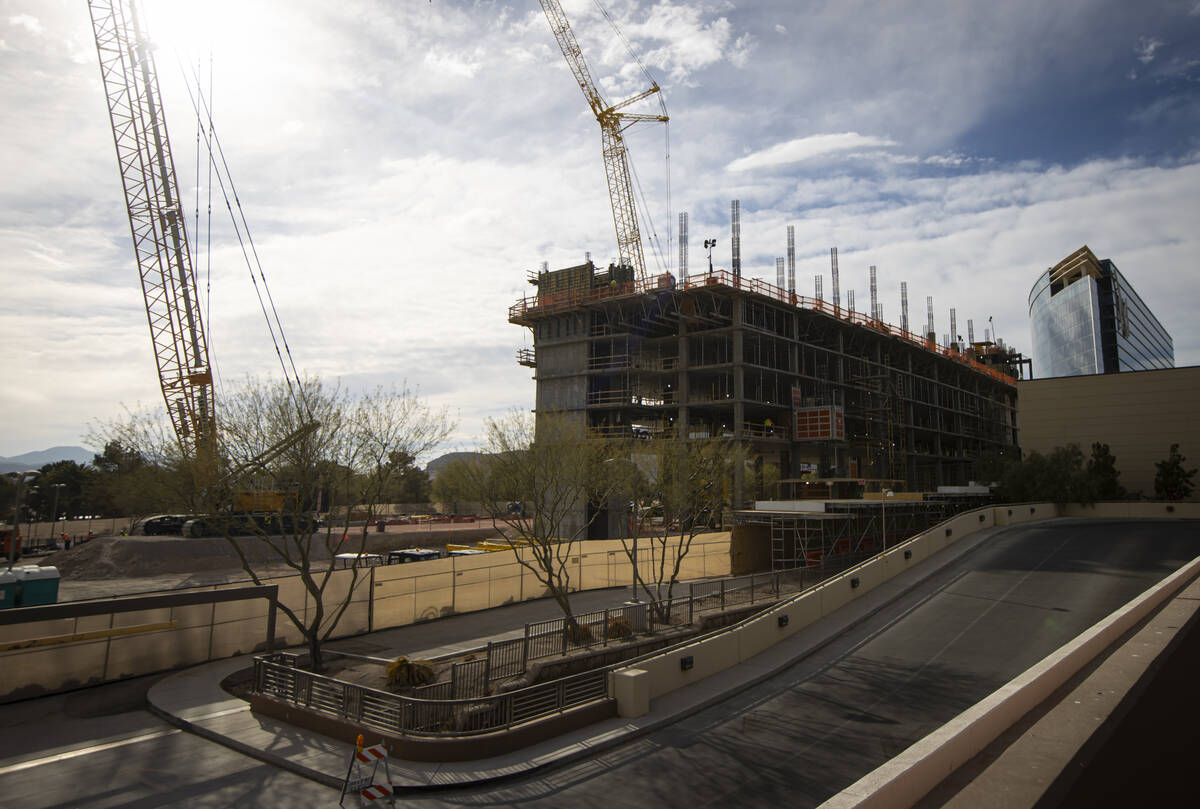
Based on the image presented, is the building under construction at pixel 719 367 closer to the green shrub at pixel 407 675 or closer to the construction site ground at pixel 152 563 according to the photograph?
the construction site ground at pixel 152 563

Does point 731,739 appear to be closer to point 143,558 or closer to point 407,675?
point 407,675

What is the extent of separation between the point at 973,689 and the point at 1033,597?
11.4 m

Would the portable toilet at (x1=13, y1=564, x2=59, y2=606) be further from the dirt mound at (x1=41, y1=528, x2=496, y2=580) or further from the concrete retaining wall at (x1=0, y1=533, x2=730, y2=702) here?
the dirt mound at (x1=41, y1=528, x2=496, y2=580)

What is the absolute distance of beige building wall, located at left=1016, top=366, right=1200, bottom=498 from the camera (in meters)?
68.1

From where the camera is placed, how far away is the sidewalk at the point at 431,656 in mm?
12742

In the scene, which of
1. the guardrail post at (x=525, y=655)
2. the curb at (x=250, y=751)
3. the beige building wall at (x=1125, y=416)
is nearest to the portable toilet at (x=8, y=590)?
the curb at (x=250, y=751)

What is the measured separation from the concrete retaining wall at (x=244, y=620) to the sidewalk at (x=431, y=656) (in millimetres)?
722

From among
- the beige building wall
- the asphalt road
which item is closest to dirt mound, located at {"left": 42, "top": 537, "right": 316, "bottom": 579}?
the asphalt road

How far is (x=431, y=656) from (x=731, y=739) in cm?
1096

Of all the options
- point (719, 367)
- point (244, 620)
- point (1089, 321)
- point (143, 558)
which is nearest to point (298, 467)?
point (244, 620)

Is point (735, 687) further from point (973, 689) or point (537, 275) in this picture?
point (537, 275)

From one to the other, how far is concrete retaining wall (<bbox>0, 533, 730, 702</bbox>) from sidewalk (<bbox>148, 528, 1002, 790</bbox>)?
72 centimetres

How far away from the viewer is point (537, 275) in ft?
253

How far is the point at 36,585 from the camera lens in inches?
927
